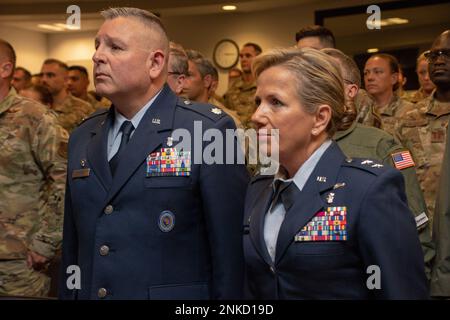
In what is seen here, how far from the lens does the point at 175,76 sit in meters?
3.48

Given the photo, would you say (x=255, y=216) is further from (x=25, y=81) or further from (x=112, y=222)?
(x=25, y=81)

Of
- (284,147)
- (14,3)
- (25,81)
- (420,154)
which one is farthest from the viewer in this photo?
(14,3)

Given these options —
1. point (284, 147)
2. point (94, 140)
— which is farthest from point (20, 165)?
point (284, 147)

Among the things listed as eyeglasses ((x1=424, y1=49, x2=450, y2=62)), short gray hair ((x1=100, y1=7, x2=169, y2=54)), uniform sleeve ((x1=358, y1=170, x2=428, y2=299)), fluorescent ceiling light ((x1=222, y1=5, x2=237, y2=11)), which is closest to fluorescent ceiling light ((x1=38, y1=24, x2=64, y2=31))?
fluorescent ceiling light ((x1=222, y1=5, x2=237, y2=11))

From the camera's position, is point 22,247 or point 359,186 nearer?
point 359,186

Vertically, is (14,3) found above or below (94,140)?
above

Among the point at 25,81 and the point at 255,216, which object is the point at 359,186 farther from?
the point at 25,81

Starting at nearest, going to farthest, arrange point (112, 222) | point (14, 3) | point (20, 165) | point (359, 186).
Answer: point (359, 186)
point (112, 222)
point (20, 165)
point (14, 3)

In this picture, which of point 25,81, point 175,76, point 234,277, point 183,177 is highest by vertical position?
point 25,81

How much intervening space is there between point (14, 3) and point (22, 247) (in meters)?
8.10

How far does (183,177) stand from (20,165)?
1408mm

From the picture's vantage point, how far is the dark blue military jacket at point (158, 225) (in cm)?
214

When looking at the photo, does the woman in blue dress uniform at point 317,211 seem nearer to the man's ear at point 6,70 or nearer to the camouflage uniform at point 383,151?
the camouflage uniform at point 383,151

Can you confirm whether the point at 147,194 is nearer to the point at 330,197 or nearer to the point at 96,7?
the point at 330,197
